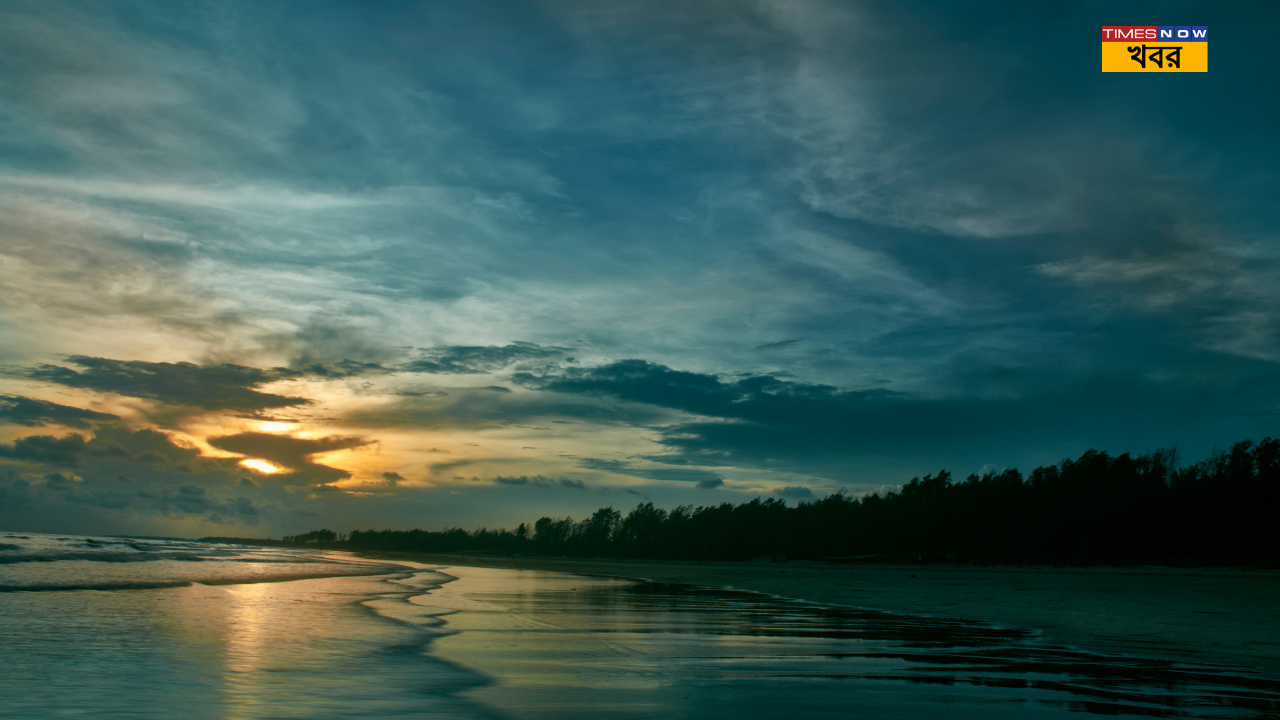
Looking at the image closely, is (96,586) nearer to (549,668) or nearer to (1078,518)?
(549,668)

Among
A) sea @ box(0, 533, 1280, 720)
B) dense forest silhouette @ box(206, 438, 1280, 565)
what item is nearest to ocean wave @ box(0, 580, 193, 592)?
sea @ box(0, 533, 1280, 720)

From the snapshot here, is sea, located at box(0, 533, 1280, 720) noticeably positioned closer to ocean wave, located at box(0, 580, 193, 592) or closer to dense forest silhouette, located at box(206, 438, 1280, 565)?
ocean wave, located at box(0, 580, 193, 592)

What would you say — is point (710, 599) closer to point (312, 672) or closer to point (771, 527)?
point (312, 672)

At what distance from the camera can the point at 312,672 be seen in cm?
1049

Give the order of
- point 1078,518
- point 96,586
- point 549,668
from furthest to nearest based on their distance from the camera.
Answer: point 1078,518
point 96,586
point 549,668

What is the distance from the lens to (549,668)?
1148 cm

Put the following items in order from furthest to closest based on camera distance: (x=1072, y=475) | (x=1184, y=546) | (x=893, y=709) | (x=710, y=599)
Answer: (x=1072, y=475), (x=1184, y=546), (x=710, y=599), (x=893, y=709)

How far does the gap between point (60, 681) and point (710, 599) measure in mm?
23111

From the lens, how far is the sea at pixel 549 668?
28.6 feet

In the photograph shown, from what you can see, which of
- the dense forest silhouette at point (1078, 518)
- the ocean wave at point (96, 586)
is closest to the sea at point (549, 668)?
the ocean wave at point (96, 586)

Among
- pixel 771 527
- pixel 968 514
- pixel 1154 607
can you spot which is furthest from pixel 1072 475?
pixel 1154 607

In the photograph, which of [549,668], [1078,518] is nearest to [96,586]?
[549,668]

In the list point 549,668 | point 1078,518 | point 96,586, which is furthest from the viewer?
point 1078,518

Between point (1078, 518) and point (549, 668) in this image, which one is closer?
point (549, 668)
